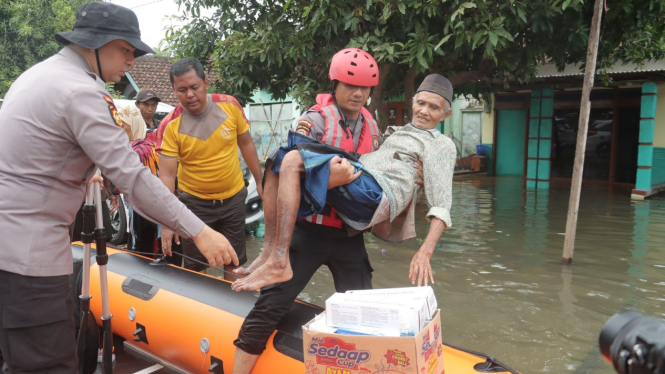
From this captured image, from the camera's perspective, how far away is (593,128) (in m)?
13.7

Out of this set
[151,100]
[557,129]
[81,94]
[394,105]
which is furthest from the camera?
[394,105]

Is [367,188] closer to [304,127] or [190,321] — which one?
[304,127]

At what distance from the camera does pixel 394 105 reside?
15.8m

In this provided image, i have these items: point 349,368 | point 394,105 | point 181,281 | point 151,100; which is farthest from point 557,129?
point 349,368

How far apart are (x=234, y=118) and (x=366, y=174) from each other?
1907 millimetres

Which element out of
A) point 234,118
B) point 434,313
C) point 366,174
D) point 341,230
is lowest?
point 434,313

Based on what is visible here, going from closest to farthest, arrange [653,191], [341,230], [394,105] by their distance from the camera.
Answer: [341,230] → [653,191] → [394,105]

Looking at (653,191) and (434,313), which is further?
(653,191)

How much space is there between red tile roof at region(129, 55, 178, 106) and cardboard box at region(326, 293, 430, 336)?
16.2 m

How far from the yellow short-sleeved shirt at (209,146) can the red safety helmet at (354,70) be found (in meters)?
1.55

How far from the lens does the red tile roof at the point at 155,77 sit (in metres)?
17.5

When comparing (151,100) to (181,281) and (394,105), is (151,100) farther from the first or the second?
(394,105)

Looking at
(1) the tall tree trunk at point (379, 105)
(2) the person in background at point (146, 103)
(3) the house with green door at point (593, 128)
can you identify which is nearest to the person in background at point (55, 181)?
(2) the person in background at point (146, 103)

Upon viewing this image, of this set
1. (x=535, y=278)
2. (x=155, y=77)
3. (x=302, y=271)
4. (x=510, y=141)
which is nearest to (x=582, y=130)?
(x=535, y=278)
